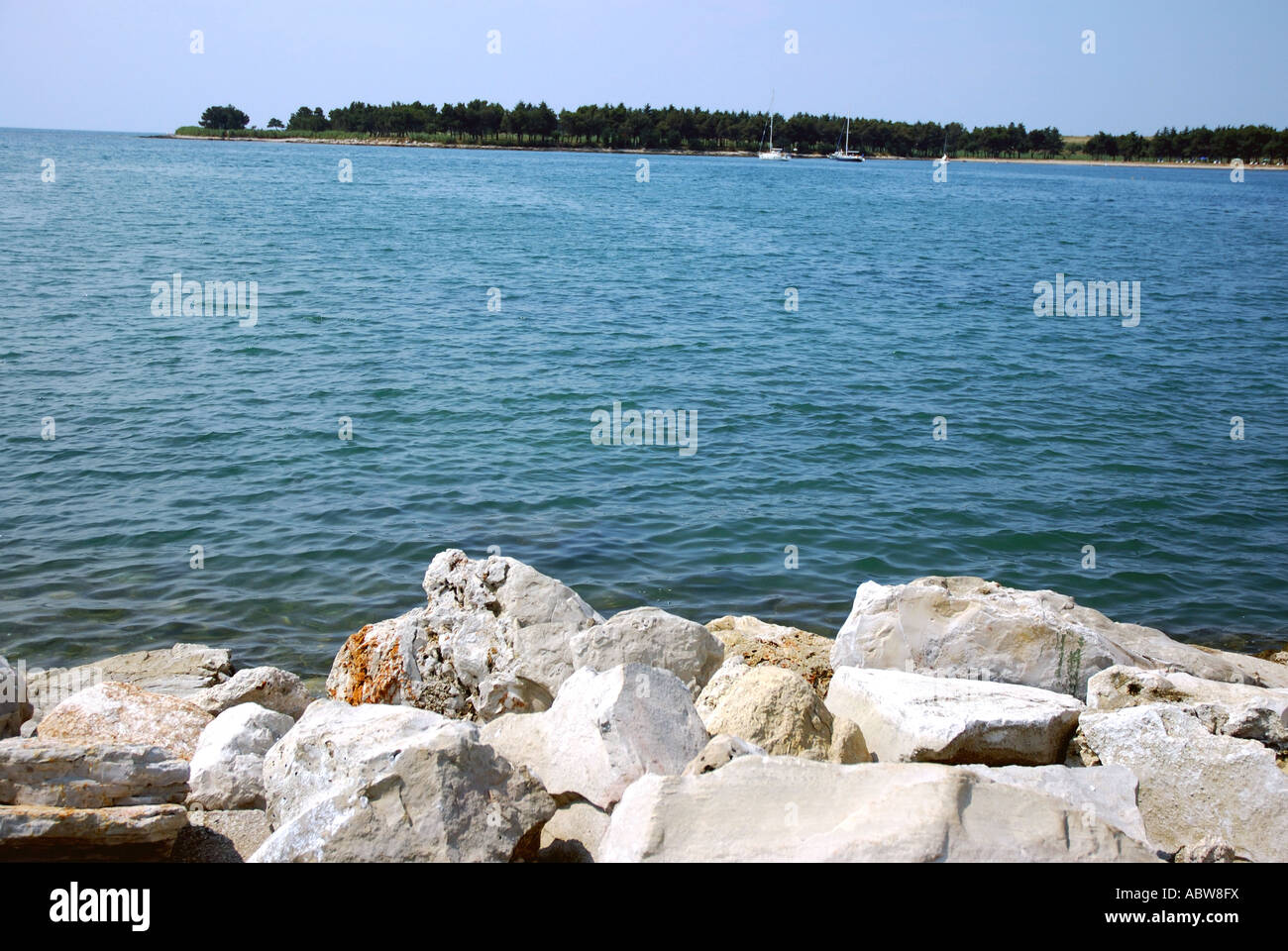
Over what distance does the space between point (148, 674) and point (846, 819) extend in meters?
6.68

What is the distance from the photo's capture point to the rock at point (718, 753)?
4832 millimetres

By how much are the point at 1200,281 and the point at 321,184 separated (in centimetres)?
6078

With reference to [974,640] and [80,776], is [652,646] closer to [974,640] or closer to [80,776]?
[974,640]

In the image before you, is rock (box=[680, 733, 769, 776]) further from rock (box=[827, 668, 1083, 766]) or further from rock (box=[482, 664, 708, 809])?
rock (box=[827, 668, 1083, 766])

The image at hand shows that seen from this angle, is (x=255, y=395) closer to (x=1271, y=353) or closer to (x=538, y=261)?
(x=538, y=261)

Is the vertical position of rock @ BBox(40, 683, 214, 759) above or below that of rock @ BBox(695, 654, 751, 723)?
below

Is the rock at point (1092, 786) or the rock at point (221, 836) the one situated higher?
the rock at point (1092, 786)

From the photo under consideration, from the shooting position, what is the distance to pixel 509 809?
15.1 feet

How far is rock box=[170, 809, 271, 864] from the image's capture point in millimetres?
5141

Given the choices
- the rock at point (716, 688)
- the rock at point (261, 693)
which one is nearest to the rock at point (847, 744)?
the rock at point (716, 688)

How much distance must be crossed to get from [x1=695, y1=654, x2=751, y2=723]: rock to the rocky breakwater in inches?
0.7

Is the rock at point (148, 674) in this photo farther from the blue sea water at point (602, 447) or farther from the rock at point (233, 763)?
the rock at point (233, 763)

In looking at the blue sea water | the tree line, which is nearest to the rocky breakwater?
the blue sea water

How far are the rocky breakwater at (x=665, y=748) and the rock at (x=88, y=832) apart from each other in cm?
1
